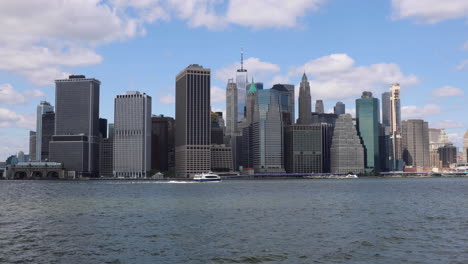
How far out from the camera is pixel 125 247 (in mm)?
54406

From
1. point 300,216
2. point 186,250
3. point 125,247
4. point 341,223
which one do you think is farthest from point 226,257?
point 300,216

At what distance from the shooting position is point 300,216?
277 ft

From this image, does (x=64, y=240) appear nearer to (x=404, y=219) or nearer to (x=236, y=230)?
(x=236, y=230)

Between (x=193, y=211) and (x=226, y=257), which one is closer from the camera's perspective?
(x=226, y=257)

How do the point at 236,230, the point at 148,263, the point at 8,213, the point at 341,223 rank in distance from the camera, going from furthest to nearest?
the point at 8,213
the point at 341,223
the point at 236,230
the point at 148,263

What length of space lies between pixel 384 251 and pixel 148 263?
77.2 feet

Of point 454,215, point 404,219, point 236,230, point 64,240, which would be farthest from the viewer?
point 454,215

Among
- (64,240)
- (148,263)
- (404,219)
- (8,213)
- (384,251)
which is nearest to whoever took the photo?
(148,263)

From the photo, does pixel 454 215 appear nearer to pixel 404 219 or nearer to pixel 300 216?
pixel 404 219

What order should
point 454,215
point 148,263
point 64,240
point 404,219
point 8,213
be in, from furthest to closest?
point 8,213
point 454,215
point 404,219
point 64,240
point 148,263

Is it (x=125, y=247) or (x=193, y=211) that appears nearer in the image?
(x=125, y=247)

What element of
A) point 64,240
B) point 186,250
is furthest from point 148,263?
point 64,240

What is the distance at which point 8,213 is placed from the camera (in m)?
92.3

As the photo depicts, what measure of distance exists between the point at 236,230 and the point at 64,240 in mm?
21238
